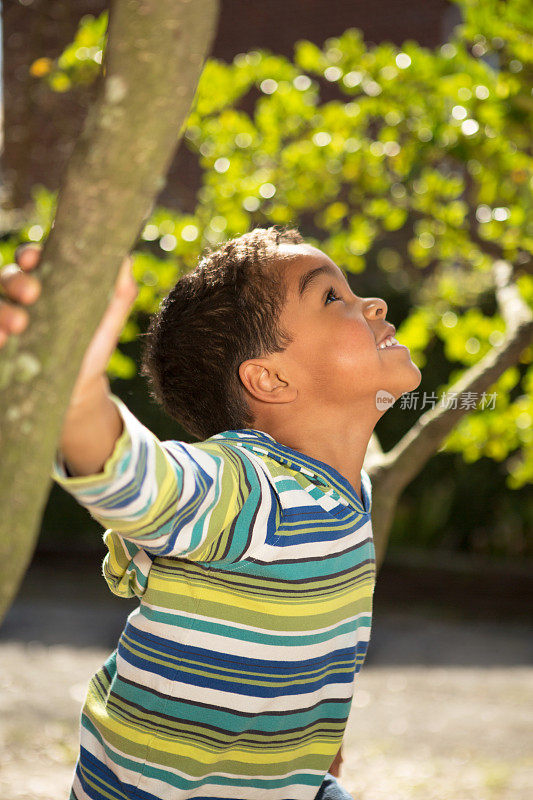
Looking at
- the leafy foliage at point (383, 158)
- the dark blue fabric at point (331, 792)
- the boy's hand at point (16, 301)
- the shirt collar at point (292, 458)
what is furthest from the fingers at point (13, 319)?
the leafy foliage at point (383, 158)

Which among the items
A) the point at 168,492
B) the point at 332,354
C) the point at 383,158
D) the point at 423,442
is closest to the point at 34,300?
the point at 168,492

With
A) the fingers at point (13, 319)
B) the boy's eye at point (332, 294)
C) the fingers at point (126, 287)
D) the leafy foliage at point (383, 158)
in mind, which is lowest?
the fingers at point (13, 319)

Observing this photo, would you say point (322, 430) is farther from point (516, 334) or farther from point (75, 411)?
point (516, 334)

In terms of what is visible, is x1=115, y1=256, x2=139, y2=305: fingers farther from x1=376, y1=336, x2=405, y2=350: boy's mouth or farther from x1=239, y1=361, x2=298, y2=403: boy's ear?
x1=376, y1=336, x2=405, y2=350: boy's mouth

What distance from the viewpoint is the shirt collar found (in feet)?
4.09

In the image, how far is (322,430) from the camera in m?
1.41

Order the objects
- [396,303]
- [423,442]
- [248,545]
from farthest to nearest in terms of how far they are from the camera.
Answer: [396,303]
[423,442]
[248,545]

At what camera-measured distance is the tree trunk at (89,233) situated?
26.6 inches

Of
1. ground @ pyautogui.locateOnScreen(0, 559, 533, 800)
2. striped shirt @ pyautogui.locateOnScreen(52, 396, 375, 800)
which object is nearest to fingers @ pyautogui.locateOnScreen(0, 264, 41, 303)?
striped shirt @ pyautogui.locateOnScreen(52, 396, 375, 800)

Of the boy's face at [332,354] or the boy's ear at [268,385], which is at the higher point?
the boy's face at [332,354]

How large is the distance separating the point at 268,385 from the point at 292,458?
0.17 metres

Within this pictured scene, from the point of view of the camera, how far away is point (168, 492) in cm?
87

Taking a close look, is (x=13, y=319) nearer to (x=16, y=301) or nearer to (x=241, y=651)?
(x=16, y=301)

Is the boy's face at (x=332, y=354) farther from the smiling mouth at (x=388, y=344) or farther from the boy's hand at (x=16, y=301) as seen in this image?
the boy's hand at (x=16, y=301)
